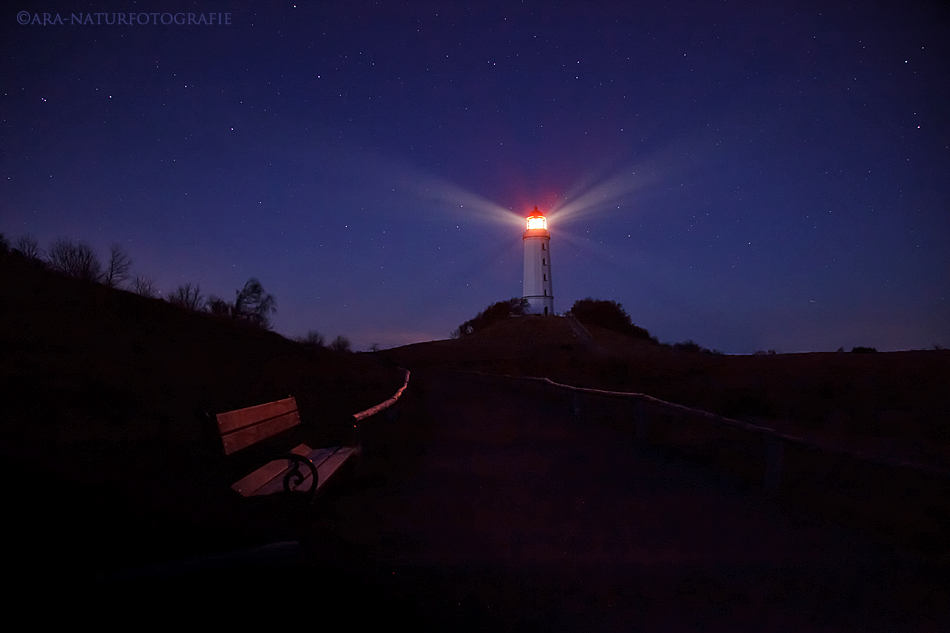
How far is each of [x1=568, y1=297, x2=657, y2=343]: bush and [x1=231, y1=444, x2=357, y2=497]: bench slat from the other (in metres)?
60.5

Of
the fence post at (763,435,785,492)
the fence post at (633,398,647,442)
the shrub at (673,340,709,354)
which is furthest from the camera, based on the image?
the shrub at (673,340,709,354)

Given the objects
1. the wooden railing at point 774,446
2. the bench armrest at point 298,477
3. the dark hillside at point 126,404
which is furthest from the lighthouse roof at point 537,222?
the bench armrest at point 298,477

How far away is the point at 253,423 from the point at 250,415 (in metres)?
0.11

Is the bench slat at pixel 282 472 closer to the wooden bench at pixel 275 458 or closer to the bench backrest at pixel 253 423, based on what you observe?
the wooden bench at pixel 275 458

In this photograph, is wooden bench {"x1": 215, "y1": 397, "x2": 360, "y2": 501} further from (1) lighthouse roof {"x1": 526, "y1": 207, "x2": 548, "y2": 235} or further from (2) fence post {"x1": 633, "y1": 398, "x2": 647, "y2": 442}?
(1) lighthouse roof {"x1": 526, "y1": 207, "x2": 548, "y2": 235}

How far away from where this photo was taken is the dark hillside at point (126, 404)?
10.6 feet

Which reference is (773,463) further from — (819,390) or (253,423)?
(819,390)

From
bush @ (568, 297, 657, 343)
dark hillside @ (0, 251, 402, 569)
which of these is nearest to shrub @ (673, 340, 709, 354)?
bush @ (568, 297, 657, 343)

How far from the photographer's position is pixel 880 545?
171 inches

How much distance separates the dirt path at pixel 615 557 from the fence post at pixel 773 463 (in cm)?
21

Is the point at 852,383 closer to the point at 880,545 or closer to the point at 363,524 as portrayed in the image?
the point at 880,545

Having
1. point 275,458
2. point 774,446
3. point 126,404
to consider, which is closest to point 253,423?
point 275,458

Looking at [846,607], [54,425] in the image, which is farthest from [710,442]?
[54,425]

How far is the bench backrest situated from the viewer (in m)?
4.23
